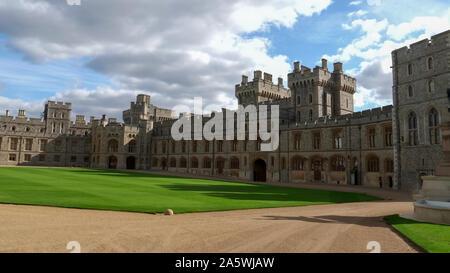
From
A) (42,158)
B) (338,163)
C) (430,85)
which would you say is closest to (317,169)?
(338,163)

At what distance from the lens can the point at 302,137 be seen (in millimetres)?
40750

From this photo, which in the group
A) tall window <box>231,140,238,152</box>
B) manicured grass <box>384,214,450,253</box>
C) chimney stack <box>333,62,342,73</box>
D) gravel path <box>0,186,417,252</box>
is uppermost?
chimney stack <box>333,62,342,73</box>

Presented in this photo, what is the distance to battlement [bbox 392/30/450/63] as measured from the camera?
86.7 ft

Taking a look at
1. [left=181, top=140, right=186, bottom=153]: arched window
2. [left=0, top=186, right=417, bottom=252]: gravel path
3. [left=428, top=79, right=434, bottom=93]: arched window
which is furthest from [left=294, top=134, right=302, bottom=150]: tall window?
[left=0, top=186, right=417, bottom=252]: gravel path

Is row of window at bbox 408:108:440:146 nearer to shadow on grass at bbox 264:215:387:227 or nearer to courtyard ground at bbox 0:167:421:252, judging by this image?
shadow on grass at bbox 264:215:387:227

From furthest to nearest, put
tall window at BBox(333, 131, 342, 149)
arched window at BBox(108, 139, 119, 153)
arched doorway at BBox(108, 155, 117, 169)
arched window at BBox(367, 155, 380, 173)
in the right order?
arched doorway at BBox(108, 155, 117, 169) → arched window at BBox(108, 139, 119, 153) → tall window at BBox(333, 131, 342, 149) → arched window at BBox(367, 155, 380, 173)

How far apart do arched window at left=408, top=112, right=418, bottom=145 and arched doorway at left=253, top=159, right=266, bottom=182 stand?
21042 millimetres

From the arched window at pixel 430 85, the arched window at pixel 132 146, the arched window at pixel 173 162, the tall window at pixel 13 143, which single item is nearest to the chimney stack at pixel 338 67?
the arched window at pixel 430 85

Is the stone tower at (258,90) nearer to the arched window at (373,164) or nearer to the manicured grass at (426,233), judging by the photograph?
the arched window at (373,164)

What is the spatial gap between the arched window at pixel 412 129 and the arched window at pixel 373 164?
511 cm

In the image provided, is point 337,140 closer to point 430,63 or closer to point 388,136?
point 388,136

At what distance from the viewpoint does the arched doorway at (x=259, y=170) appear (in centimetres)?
4516
